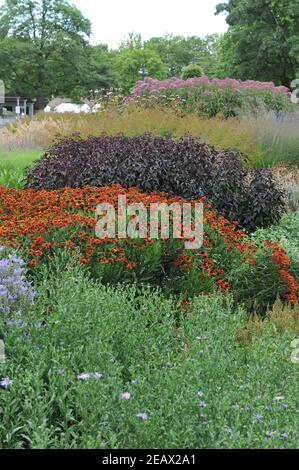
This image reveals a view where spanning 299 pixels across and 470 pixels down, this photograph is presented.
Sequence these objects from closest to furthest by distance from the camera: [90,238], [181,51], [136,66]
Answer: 1. [90,238]
2. [136,66]
3. [181,51]

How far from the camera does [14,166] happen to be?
9.84m

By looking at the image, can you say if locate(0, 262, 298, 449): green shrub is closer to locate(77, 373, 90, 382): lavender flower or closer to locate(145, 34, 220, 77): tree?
locate(77, 373, 90, 382): lavender flower

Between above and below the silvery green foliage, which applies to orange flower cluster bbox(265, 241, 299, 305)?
below

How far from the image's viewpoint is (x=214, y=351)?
3.34 meters

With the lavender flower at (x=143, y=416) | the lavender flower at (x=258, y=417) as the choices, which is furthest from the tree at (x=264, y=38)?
the lavender flower at (x=143, y=416)

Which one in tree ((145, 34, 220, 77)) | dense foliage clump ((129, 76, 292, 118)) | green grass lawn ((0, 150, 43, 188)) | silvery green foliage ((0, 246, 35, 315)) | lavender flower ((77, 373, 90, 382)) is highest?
tree ((145, 34, 220, 77))

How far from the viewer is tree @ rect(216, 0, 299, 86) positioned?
116 ft

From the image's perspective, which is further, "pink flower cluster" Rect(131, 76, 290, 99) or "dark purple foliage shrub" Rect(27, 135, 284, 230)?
"pink flower cluster" Rect(131, 76, 290, 99)

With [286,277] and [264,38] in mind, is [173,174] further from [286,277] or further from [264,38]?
[264,38]

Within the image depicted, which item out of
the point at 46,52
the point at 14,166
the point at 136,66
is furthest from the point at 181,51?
the point at 14,166

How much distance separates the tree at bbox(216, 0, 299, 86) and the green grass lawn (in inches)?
1036

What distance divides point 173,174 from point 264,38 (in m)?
29.7

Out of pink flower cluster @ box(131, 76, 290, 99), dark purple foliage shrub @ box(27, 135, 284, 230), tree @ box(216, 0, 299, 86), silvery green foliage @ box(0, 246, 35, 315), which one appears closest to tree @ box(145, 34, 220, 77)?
tree @ box(216, 0, 299, 86)
